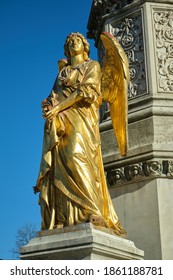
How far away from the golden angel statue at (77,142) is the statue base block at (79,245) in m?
0.15

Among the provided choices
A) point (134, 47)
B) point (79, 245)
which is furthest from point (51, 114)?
point (134, 47)

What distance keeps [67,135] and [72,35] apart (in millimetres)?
1537

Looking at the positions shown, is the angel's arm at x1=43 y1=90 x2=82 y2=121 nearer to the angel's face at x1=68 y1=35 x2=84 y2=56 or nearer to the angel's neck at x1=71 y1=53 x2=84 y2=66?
the angel's neck at x1=71 y1=53 x2=84 y2=66

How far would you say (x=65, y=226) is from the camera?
223 inches

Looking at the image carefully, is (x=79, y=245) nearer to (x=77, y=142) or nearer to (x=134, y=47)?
(x=77, y=142)

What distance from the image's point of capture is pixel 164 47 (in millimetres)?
8820

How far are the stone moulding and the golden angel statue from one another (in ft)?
3.98

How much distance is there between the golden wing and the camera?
21.9ft

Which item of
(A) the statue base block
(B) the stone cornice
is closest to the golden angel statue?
(A) the statue base block

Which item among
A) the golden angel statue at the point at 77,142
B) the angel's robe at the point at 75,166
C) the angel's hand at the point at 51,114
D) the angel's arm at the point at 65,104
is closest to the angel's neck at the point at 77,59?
the golden angel statue at the point at 77,142

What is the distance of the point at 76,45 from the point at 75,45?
0.04 ft
